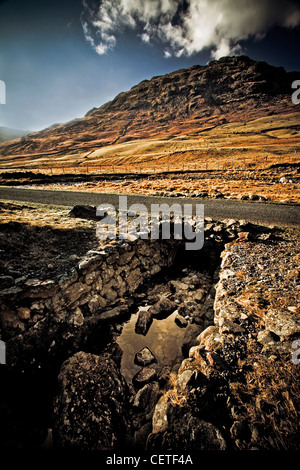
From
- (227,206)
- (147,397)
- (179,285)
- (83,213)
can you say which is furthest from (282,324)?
(83,213)

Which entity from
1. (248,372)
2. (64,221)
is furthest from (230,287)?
(64,221)

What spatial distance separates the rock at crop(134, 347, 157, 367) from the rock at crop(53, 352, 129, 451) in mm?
809

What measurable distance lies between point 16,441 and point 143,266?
19.0 feet

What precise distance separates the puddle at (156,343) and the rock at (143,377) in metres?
0.19

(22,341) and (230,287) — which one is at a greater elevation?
(230,287)

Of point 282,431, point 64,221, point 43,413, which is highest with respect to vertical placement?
point 64,221

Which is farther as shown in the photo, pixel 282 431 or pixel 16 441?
pixel 16 441

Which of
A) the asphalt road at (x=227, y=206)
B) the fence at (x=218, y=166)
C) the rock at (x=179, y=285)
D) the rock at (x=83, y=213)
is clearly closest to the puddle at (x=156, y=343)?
the rock at (x=179, y=285)

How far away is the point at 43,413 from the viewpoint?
4.12 meters

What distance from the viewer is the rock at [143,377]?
14.9 feet

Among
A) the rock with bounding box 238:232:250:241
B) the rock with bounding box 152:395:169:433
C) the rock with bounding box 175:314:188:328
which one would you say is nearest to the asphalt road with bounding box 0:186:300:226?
the rock with bounding box 238:232:250:241

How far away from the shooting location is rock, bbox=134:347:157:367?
5082 millimetres
